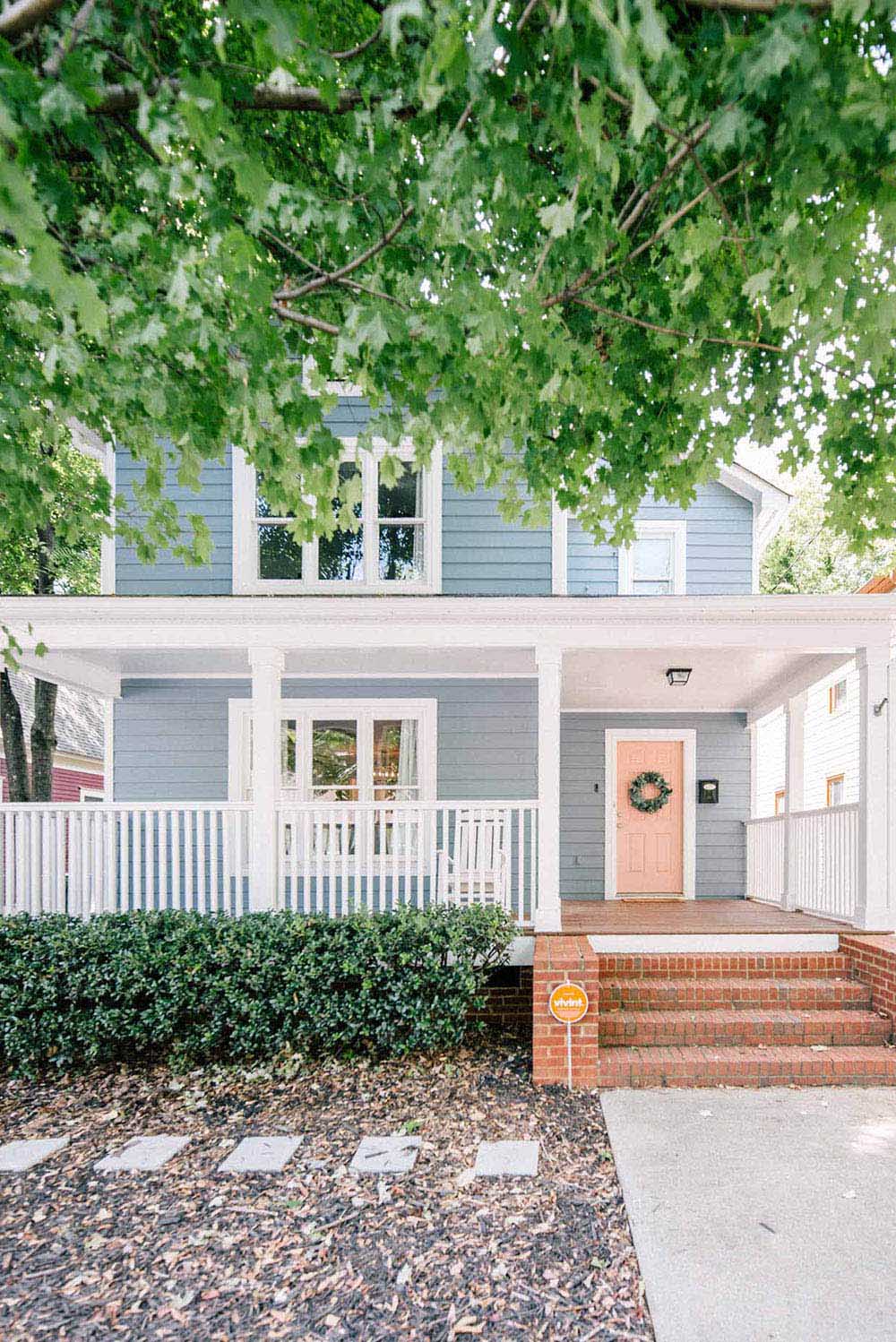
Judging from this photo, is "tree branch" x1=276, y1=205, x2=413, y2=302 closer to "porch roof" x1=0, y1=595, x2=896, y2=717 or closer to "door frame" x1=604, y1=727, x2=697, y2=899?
"porch roof" x1=0, y1=595, x2=896, y2=717

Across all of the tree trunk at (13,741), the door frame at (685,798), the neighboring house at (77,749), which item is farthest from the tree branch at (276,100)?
the neighboring house at (77,749)

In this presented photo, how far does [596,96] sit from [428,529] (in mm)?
6169

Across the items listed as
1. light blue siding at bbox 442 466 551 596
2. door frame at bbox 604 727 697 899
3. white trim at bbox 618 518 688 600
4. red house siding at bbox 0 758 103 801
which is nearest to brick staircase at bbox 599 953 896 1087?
door frame at bbox 604 727 697 899

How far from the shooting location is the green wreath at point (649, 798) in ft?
31.6

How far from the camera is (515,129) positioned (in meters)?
2.74

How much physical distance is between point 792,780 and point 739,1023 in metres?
3.24

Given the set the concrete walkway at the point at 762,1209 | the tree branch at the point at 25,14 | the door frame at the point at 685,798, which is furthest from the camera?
the door frame at the point at 685,798

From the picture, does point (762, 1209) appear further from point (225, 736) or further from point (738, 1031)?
point (225, 736)

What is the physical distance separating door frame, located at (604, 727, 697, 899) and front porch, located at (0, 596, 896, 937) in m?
0.02

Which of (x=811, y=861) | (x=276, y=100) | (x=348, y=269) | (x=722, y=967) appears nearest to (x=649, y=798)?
(x=811, y=861)

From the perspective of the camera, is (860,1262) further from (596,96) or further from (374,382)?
(596,96)

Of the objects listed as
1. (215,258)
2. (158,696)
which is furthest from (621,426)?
(158,696)

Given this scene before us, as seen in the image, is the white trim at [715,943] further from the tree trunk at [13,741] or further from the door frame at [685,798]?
the tree trunk at [13,741]

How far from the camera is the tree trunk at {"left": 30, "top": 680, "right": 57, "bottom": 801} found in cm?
1060
